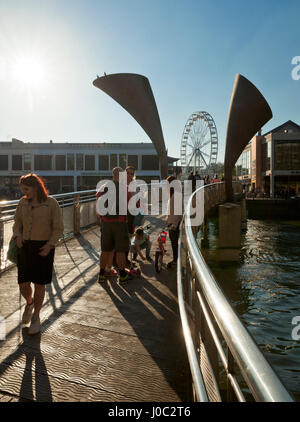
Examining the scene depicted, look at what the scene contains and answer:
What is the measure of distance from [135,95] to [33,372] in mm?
17105

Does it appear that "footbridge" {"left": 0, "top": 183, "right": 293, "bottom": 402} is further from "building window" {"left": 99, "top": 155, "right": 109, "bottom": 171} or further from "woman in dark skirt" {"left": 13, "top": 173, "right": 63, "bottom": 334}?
"building window" {"left": 99, "top": 155, "right": 109, "bottom": 171}

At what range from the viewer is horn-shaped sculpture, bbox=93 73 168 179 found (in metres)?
18.6

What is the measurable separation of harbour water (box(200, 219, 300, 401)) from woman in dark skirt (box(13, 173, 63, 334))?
227 centimetres

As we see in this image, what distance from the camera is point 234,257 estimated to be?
1586cm

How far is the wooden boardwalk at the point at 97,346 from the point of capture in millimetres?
2840

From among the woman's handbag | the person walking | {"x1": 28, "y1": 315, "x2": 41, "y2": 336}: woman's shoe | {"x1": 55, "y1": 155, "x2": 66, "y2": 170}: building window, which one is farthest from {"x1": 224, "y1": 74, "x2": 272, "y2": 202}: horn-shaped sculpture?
{"x1": 55, "y1": 155, "x2": 66, "y2": 170}: building window

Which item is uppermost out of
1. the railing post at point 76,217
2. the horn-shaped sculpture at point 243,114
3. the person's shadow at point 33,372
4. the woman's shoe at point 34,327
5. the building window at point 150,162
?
the building window at point 150,162

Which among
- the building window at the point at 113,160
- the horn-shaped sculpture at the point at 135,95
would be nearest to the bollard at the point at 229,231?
the horn-shaped sculpture at the point at 135,95

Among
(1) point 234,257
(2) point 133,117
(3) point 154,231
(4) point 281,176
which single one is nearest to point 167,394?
(3) point 154,231

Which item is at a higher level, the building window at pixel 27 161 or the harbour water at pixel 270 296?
the building window at pixel 27 161

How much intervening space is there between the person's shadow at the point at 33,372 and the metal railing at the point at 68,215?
9.68 ft

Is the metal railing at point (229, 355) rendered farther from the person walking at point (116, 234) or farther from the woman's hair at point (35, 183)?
the person walking at point (116, 234)

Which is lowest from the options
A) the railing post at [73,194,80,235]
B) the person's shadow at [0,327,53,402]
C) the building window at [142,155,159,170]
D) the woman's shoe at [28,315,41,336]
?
the person's shadow at [0,327,53,402]

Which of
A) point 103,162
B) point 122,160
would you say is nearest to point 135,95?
point 122,160
